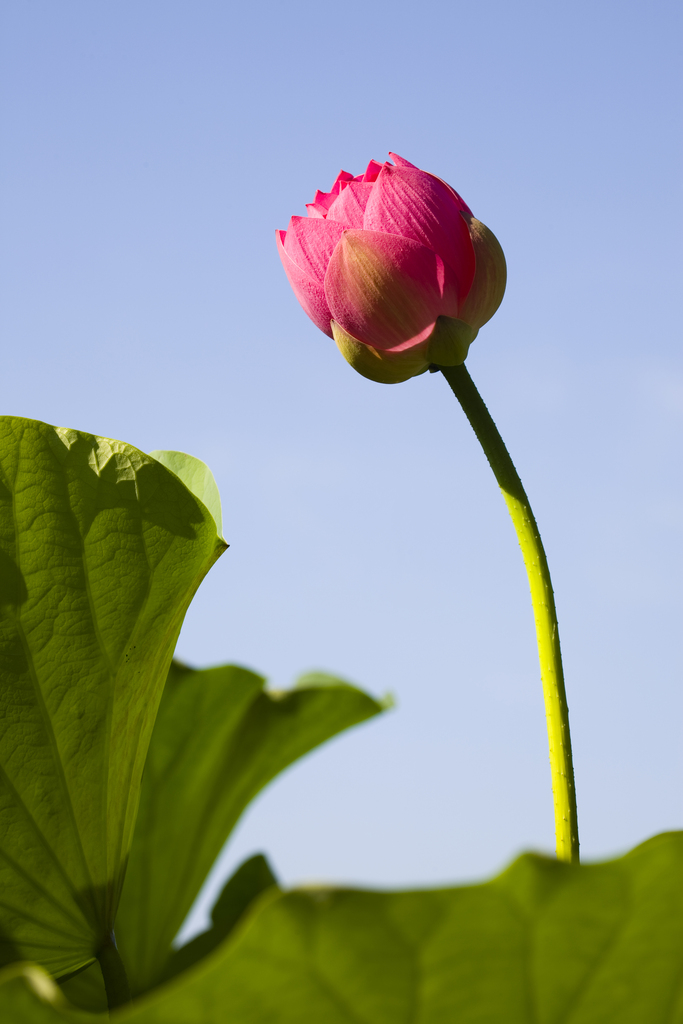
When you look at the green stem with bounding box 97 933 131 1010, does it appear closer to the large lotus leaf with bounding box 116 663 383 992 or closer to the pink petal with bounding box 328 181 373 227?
the large lotus leaf with bounding box 116 663 383 992

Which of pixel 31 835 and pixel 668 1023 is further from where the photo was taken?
pixel 31 835

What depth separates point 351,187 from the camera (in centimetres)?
40

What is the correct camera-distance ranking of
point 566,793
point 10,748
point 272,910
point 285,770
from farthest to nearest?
point 285,770, point 10,748, point 566,793, point 272,910

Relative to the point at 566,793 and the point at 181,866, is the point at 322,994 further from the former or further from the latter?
the point at 181,866

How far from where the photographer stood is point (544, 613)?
0.31 meters

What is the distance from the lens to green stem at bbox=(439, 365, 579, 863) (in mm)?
283

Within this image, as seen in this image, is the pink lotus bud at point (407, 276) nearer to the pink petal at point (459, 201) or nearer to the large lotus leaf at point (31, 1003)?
the pink petal at point (459, 201)

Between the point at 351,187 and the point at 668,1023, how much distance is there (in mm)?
357

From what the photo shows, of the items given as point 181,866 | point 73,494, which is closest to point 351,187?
point 73,494

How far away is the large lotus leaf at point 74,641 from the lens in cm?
39

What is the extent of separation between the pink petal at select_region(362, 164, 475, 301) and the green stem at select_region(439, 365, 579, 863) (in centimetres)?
6

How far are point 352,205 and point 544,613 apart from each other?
0.72 ft

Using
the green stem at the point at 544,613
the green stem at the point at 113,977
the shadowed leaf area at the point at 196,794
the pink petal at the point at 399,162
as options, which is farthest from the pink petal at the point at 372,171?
the green stem at the point at 113,977

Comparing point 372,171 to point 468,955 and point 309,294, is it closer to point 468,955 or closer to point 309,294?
point 309,294
